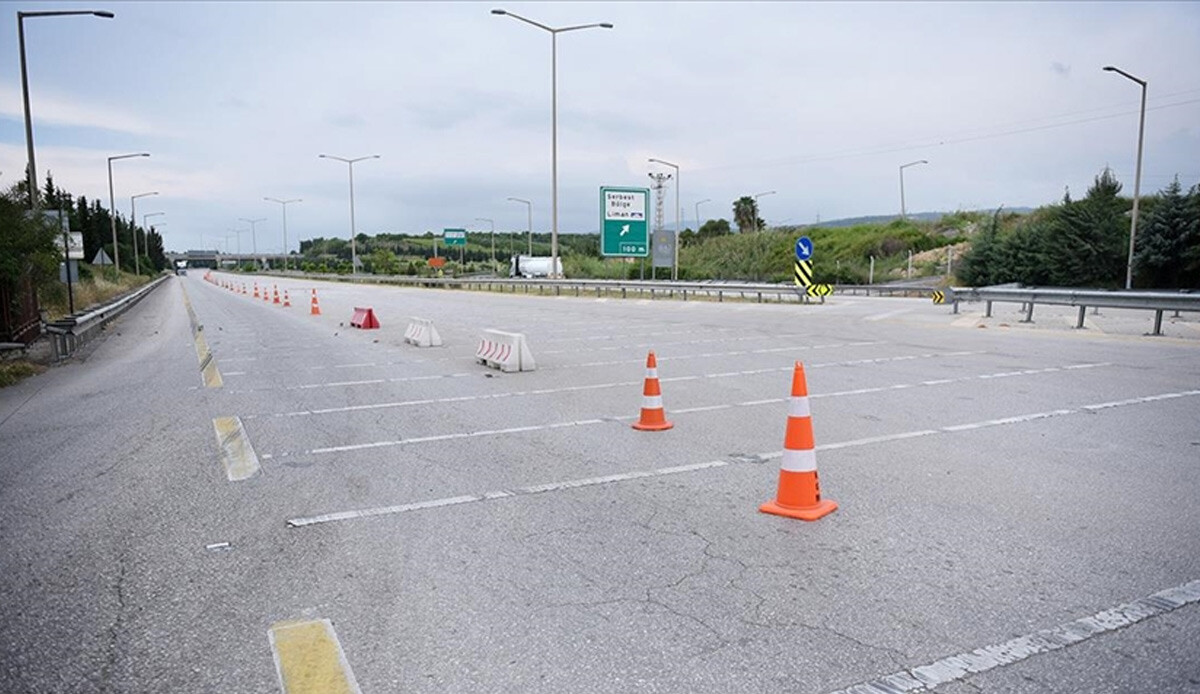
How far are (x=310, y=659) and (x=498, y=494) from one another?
2.56 metres

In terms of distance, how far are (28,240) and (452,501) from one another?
14.7m

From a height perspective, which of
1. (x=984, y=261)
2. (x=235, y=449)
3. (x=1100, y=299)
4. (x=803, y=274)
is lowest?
(x=235, y=449)

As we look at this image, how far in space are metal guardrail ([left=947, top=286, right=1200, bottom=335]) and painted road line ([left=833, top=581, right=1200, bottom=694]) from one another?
1628 cm

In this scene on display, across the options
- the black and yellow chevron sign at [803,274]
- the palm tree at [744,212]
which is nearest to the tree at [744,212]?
the palm tree at [744,212]

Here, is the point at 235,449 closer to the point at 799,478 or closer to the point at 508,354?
the point at 799,478

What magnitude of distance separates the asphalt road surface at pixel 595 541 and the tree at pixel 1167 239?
104ft

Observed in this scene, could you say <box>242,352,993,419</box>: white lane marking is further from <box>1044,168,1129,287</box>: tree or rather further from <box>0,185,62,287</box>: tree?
<box>1044,168,1129,287</box>: tree

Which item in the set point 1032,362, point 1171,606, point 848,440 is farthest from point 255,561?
point 1032,362

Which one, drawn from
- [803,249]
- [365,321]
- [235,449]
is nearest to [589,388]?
[235,449]

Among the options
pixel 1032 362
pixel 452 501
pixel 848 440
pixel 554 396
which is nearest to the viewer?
pixel 452 501

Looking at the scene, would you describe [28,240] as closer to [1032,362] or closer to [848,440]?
[848,440]

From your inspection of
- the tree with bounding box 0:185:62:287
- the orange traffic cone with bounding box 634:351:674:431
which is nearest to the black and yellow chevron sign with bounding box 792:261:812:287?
the tree with bounding box 0:185:62:287

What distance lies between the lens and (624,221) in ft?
137

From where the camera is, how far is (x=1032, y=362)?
1337cm
